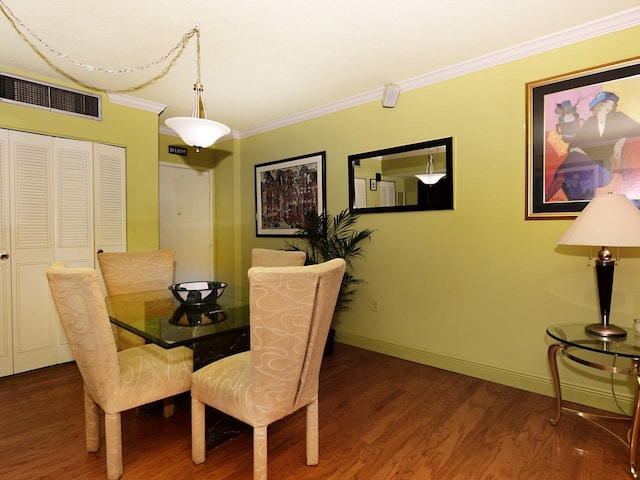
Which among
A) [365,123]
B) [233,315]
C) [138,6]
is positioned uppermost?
[138,6]

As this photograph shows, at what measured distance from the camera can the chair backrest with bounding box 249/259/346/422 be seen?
1.41m

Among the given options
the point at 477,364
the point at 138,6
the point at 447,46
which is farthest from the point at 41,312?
the point at 447,46

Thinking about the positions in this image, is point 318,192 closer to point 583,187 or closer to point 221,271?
point 221,271

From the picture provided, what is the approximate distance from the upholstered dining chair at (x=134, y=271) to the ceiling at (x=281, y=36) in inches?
58.5

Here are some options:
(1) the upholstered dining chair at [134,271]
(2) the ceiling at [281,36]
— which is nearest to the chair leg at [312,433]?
(1) the upholstered dining chair at [134,271]

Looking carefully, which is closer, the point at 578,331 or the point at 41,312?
the point at 578,331

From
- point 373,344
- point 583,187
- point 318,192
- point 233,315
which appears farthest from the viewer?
point 318,192

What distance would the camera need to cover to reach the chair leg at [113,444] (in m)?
1.66

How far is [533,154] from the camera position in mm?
2551

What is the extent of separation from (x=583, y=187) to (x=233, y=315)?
2328 mm

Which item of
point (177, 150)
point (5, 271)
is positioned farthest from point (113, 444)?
point (177, 150)

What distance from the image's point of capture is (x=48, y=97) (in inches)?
121

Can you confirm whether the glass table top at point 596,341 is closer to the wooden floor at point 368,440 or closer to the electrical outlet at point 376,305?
the wooden floor at point 368,440

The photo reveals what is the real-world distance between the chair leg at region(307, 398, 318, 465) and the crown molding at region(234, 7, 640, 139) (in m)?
2.61
